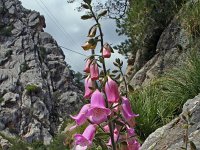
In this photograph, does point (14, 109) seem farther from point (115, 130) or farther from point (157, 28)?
point (115, 130)

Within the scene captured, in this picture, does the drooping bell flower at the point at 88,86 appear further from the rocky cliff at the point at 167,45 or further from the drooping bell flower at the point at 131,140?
the rocky cliff at the point at 167,45

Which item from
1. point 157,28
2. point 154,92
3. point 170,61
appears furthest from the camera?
point 157,28

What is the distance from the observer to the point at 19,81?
59.8 m

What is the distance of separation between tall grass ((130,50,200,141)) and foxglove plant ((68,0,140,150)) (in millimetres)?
4858

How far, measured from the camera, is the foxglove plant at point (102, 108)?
2090 millimetres

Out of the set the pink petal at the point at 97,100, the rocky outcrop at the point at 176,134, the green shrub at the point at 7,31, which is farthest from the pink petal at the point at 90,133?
the green shrub at the point at 7,31

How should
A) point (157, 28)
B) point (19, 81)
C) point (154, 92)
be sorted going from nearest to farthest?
point (154, 92) → point (157, 28) → point (19, 81)

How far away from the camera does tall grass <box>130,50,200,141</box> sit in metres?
7.06

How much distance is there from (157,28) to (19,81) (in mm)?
48966

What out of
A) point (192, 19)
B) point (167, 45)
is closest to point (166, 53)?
point (167, 45)

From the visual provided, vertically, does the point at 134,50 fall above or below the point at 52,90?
below

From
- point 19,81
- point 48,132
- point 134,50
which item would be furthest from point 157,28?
point 19,81

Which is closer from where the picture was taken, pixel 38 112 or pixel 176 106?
pixel 176 106

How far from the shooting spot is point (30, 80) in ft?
200
